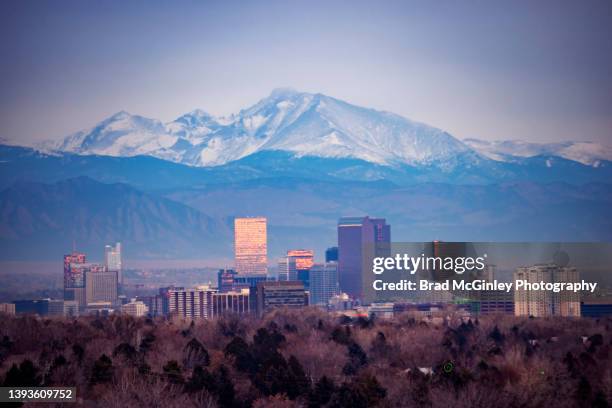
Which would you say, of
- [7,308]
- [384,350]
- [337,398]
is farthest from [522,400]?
[7,308]

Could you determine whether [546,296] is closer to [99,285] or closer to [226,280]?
[226,280]

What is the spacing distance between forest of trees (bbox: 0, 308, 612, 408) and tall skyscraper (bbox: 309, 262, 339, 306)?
8989 centimetres

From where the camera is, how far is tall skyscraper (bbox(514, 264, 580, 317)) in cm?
10656

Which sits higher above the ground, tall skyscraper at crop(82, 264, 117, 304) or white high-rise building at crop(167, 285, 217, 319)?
tall skyscraper at crop(82, 264, 117, 304)

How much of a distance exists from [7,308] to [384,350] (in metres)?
79.4

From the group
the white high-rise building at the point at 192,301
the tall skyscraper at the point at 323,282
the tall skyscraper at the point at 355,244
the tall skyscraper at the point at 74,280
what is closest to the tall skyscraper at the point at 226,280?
the tall skyscraper at the point at 323,282

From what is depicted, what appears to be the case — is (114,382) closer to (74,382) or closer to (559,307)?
(74,382)

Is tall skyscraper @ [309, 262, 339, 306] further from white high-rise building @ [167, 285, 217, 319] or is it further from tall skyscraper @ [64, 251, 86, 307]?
tall skyscraper @ [64, 251, 86, 307]

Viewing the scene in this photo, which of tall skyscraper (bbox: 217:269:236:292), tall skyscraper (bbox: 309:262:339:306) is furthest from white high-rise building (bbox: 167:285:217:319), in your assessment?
tall skyscraper (bbox: 217:269:236:292)

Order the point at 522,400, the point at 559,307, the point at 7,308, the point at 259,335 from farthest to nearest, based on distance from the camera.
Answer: the point at 7,308
the point at 559,307
the point at 259,335
the point at 522,400

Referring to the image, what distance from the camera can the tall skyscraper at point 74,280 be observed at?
182375 mm

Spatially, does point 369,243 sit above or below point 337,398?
above

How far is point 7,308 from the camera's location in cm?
14075

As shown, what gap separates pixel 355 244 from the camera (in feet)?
631
